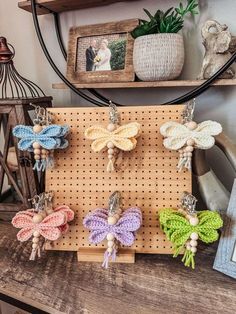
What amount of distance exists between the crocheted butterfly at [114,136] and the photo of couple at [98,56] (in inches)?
11.5

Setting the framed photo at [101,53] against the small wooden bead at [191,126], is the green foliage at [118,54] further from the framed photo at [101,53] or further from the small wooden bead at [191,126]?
the small wooden bead at [191,126]

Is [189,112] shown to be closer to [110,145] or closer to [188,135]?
[188,135]

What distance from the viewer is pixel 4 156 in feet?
2.92

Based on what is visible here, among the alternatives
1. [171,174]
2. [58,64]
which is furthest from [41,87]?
[171,174]

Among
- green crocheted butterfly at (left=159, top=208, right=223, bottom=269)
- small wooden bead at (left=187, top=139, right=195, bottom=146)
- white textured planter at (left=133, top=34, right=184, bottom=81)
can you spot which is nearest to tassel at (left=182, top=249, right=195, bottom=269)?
green crocheted butterfly at (left=159, top=208, right=223, bottom=269)

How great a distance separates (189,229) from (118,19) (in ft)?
2.35

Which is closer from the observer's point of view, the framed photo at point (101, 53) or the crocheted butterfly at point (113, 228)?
the crocheted butterfly at point (113, 228)

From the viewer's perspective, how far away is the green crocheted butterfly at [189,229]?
24.6 inches

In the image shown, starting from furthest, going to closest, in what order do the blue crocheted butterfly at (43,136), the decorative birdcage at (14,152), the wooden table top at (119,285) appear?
the decorative birdcage at (14,152) < the blue crocheted butterfly at (43,136) < the wooden table top at (119,285)

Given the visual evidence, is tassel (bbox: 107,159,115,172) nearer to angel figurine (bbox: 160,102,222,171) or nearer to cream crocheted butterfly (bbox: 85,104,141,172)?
cream crocheted butterfly (bbox: 85,104,141,172)

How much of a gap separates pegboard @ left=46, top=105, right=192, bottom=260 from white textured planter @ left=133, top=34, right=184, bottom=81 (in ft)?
0.37

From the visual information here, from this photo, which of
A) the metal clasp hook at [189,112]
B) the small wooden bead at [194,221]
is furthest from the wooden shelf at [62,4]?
the small wooden bead at [194,221]

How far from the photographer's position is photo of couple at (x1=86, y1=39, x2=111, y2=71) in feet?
2.80

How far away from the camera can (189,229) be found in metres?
0.63
